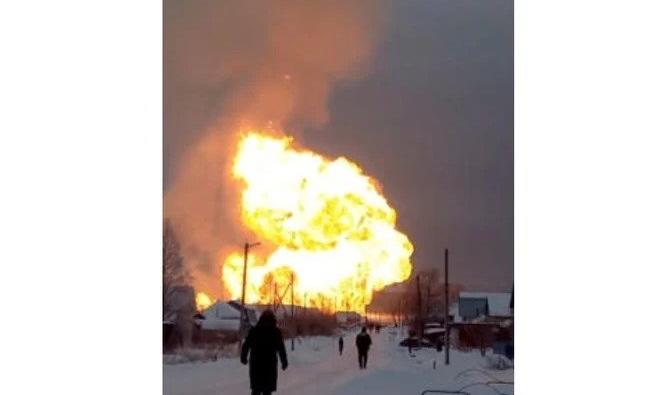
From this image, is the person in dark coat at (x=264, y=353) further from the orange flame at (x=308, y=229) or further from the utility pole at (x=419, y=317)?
the utility pole at (x=419, y=317)

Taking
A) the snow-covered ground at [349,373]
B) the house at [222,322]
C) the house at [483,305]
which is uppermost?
the house at [483,305]

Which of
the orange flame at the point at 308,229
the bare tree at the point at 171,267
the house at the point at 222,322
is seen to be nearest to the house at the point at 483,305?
the orange flame at the point at 308,229

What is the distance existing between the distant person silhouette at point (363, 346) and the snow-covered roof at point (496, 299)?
0.47m

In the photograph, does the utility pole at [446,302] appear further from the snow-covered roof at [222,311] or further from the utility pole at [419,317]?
the snow-covered roof at [222,311]

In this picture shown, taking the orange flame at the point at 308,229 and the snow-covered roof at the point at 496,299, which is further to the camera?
the orange flame at the point at 308,229

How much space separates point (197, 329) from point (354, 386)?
0.77m

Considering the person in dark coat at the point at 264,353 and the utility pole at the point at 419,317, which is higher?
the utility pole at the point at 419,317

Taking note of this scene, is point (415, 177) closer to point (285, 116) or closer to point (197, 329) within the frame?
point (285, 116)

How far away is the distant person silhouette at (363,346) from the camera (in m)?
4.14

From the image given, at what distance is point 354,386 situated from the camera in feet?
13.6
